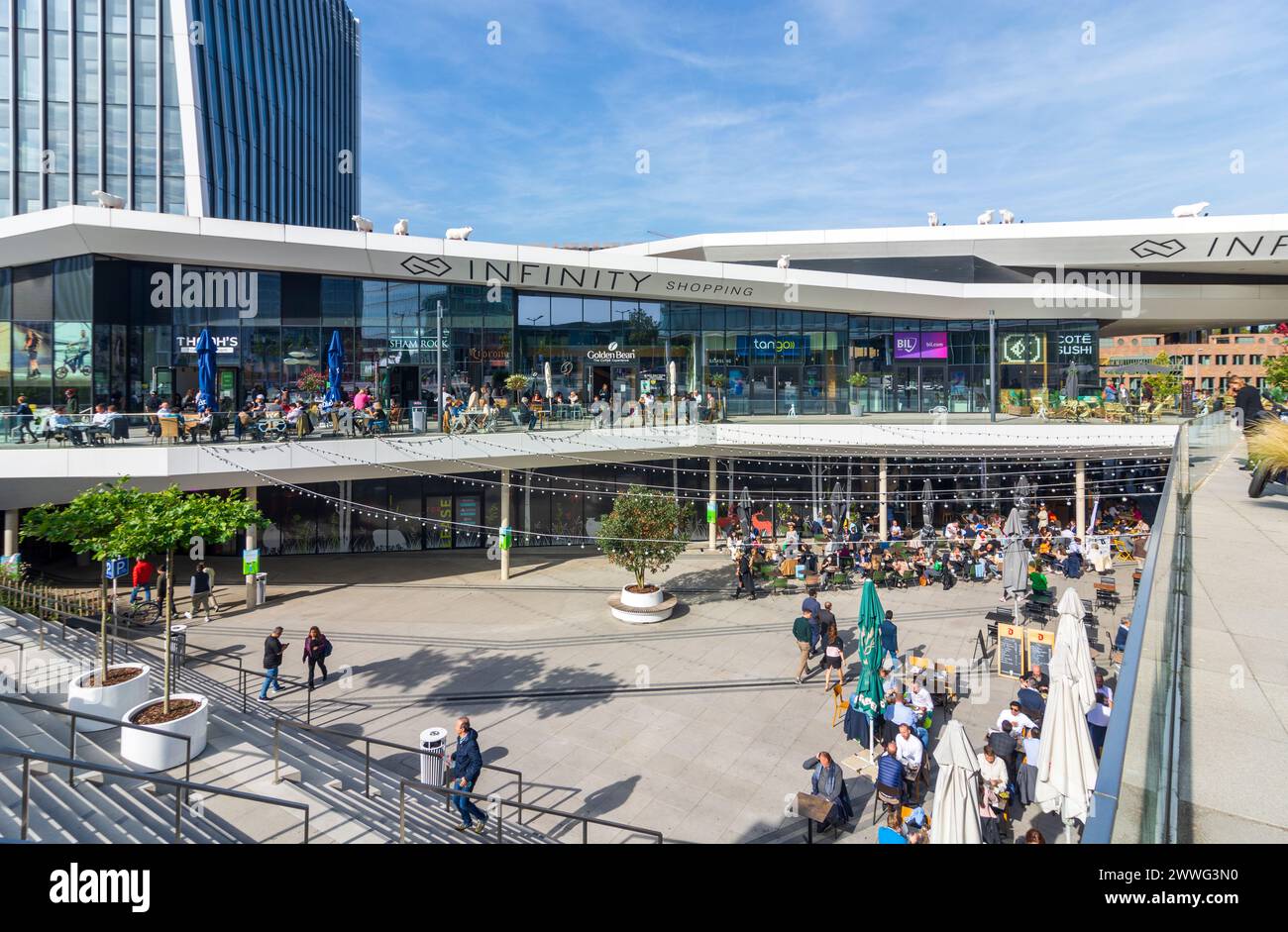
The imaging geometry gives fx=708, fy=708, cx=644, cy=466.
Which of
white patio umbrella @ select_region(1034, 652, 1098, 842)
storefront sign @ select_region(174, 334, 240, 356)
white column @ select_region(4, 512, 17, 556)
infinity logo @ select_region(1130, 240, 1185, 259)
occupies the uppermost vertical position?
infinity logo @ select_region(1130, 240, 1185, 259)

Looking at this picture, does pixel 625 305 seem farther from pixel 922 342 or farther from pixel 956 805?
pixel 956 805

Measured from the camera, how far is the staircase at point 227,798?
235 inches

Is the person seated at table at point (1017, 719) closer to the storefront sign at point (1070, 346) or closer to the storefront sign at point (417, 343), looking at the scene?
the storefront sign at point (417, 343)

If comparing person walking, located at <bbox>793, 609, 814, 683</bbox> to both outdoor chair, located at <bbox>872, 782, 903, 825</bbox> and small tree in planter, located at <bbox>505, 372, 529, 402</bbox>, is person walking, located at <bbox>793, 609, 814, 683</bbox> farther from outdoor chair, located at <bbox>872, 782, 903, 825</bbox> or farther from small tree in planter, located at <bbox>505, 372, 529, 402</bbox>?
small tree in planter, located at <bbox>505, 372, 529, 402</bbox>

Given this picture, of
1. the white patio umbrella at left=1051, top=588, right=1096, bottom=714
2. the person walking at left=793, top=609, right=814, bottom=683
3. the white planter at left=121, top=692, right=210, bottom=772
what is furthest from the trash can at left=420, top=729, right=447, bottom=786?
the white patio umbrella at left=1051, top=588, right=1096, bottom=714

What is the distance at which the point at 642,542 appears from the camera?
14.9 metres

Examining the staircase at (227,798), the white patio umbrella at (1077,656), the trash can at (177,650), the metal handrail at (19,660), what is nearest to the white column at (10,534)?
the trash can at (177,650)

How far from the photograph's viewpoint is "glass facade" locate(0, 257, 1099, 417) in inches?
738

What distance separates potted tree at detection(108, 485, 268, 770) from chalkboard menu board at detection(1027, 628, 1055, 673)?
1183 cm

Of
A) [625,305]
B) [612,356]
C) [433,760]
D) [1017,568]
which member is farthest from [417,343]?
[1017,568]

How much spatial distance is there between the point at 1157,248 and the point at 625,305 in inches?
769
